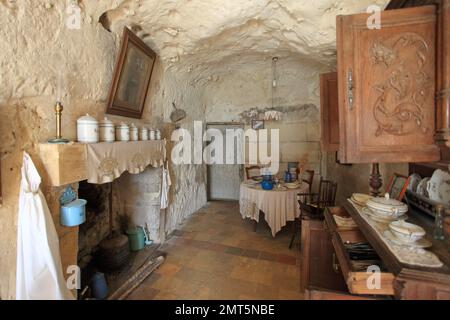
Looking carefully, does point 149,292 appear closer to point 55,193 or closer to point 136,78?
point 55,193

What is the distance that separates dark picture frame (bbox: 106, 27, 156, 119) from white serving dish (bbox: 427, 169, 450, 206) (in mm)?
2561

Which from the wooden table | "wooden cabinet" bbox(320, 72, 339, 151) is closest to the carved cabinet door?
the wooden table

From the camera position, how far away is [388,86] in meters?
1.30

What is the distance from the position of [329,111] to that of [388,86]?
977 mm

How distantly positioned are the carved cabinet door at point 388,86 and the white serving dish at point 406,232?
0.38 m

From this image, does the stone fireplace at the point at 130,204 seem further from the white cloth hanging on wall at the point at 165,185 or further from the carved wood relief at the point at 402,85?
the carved wood relief at the point at 402,85

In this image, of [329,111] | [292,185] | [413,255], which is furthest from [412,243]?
Answer: [292,185]

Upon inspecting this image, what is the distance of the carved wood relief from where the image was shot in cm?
125

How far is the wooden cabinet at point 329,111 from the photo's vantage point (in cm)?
224

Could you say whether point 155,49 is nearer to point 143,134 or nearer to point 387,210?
point 143,134

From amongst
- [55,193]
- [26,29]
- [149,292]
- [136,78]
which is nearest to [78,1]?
[26,29]
